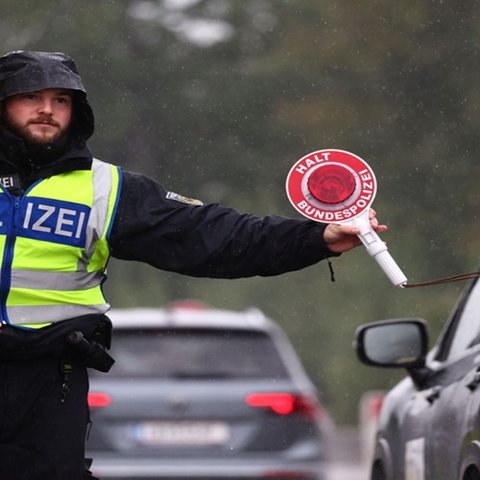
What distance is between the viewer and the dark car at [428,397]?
19.1 ft

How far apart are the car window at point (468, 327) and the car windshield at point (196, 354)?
15.4ft

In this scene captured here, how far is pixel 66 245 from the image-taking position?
5.75m

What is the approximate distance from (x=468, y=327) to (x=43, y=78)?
166cm

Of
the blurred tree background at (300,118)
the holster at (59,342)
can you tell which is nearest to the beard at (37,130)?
the holster at (59,342)

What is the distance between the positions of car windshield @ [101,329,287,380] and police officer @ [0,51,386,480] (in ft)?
17.7

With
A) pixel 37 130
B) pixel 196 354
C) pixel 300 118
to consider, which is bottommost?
pixel 196 354

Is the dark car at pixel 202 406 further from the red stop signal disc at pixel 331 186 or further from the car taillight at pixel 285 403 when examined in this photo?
the red stop signal disc at pixel 331 186

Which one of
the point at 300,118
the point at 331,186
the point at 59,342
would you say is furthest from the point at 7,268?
the point at 300,118

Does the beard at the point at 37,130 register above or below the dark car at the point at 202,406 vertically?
above

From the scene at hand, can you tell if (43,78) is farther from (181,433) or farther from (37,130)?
(181,433)

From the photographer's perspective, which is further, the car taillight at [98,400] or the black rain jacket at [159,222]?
the car taillight at [98,400]

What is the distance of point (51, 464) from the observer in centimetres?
564

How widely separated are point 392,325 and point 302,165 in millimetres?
1369

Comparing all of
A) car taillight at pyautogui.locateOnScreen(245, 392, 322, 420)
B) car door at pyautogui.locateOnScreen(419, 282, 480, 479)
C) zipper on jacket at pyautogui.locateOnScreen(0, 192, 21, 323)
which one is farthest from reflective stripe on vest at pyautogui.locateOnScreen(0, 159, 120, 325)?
car taillight at pyautogui.locateOnScreen(245, 392, 322, 420)
